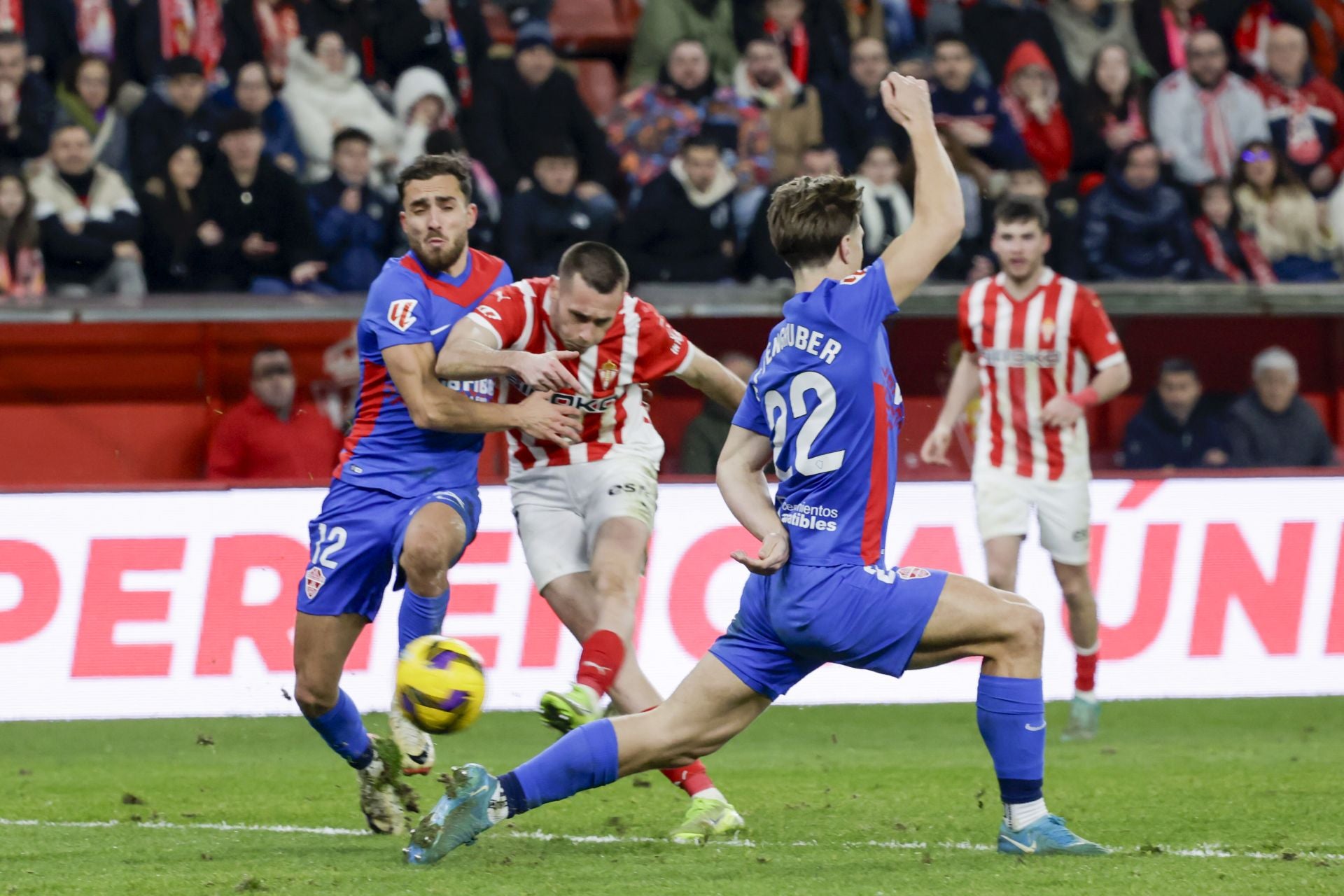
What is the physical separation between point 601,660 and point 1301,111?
10.4 m

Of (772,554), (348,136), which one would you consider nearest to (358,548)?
(772,554)

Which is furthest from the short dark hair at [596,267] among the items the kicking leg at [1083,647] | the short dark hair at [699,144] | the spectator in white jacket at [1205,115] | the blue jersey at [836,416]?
the spectator in white jacket at [1205,115]

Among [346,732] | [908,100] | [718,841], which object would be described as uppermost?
[908,100]

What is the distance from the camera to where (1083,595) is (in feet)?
30.0

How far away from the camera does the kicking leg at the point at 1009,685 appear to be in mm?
5219

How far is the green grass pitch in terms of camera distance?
527cm

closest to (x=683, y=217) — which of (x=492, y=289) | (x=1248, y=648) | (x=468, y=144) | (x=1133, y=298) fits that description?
(x=468, y=144)

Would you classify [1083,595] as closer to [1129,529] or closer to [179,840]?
[1129,529]

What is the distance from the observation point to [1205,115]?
14.4m

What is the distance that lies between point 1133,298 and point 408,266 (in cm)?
660

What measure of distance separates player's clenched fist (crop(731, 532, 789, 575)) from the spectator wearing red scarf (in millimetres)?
9488

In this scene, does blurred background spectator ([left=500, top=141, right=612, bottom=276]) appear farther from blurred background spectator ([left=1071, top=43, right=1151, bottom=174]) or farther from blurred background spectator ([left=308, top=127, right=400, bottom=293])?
blurred background spectator ([left=1071, top=43, right=1151, bottom=174])

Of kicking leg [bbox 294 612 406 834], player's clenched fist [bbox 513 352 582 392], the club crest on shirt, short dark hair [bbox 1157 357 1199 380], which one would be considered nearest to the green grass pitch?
kicking leg [bbox 294 612 406 834]

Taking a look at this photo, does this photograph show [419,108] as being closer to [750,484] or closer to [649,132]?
[649,132]
